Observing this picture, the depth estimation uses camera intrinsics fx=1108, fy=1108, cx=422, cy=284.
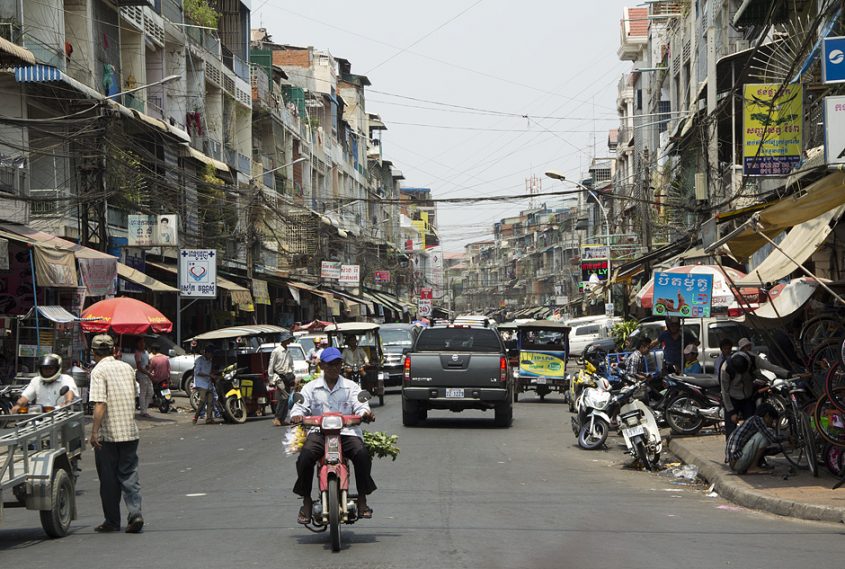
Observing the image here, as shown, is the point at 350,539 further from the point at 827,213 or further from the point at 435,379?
the point at 435,379

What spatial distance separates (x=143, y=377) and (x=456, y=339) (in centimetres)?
861

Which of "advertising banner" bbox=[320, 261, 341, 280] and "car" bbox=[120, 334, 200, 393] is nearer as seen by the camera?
"car" bbox=[120, 334, 200, 393]

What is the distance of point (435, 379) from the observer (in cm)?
2136

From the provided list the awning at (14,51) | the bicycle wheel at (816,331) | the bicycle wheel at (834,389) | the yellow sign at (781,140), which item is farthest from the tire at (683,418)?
the awning at (14,51)

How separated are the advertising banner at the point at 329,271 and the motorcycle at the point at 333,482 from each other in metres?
48.5

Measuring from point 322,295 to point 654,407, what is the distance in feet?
131

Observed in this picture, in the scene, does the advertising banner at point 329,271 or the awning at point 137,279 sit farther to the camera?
the advertising banner at point 329,271

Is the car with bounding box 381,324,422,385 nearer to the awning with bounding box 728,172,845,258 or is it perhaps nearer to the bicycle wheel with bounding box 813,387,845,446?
the awning with bounding box 728,172,845,258

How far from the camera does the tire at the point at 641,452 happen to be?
51.8 ft

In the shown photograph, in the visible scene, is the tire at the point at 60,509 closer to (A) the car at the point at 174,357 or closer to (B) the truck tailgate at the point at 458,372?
(B) the truck tailgate at the point at 458,372

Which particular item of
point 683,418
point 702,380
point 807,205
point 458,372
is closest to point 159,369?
point 458,372

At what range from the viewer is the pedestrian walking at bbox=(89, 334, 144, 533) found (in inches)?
394

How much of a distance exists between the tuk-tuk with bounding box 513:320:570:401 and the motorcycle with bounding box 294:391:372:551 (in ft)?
69.4

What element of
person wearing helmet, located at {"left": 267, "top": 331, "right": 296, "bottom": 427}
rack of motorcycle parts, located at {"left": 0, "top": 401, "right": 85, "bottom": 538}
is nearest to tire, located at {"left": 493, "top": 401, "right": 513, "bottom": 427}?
person wearing helmet, located at {"left": 267, "top": 331, "right": 296, "bottom": 427}
